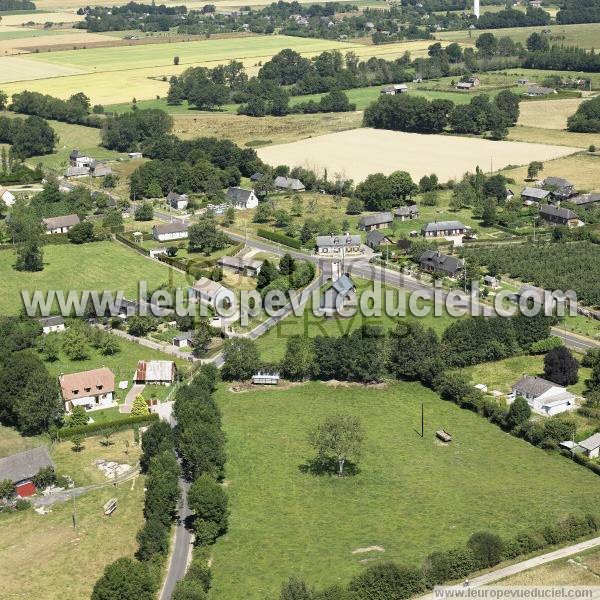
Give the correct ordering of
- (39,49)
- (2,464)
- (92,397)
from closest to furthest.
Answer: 1. (2,464)
2. (92,397)
3. (39,49)

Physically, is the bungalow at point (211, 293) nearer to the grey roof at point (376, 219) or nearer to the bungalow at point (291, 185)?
the grey roof at point (376, 219)

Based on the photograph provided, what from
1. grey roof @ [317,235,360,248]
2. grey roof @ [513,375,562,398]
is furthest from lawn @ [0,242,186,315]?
grey roof @ [513,375,562,398]

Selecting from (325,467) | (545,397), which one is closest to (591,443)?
(545,397)

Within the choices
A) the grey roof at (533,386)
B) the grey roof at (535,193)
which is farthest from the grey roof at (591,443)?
the grey roof at (535,193)

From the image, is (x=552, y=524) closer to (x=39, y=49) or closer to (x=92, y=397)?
(x=92, y=397)

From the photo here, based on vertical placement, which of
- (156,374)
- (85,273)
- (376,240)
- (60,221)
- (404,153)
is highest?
(60,221)

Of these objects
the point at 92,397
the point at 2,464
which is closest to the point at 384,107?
the point at 92,397

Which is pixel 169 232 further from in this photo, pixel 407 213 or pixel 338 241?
pixel 407 213
